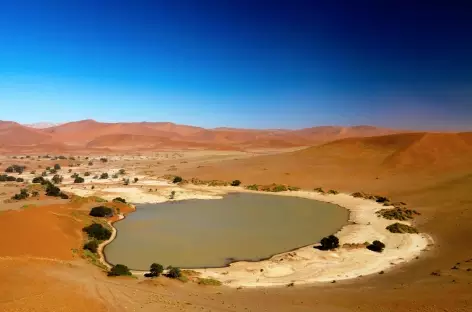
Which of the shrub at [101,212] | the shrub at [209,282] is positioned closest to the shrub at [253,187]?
the shrub at [101,212]

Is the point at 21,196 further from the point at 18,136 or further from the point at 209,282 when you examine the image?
the point at 18,136

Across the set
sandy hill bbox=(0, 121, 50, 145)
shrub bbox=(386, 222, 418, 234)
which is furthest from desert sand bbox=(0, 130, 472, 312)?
sandy hill bbox=(0, 121, 50, 145)

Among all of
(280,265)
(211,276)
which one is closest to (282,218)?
(280,265)

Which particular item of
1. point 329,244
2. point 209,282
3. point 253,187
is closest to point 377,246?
point 329,244

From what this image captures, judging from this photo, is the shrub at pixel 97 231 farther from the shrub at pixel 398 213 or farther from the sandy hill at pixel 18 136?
the sandy hill at pixel 18 136

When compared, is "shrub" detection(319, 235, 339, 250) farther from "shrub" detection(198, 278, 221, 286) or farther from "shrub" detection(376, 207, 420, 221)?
"shrub" detection(376, 207, 420, 221)

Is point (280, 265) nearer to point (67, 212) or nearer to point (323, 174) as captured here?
point (67, 212)
